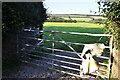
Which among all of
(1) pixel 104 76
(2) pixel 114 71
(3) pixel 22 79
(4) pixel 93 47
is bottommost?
(3) pixel 22 79

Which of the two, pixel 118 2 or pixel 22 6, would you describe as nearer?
pixel 118 2

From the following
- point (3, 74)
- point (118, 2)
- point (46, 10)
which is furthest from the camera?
point (46, 10)

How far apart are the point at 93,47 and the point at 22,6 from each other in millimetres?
2885

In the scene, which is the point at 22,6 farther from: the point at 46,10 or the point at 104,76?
the point at 104,76

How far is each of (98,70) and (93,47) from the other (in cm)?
67

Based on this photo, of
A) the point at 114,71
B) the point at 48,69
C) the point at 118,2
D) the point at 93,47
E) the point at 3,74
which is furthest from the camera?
the point at 48,69

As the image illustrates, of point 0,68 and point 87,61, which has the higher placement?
point 87,61

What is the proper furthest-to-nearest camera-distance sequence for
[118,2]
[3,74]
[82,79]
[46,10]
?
[46,10] < [3,74] < [82,79] < [118,2]

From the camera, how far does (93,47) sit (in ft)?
11.4

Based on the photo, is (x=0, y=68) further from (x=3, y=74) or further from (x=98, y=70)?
(x=98, y=70)

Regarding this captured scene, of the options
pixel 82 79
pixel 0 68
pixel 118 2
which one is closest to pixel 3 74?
pixel 0 68

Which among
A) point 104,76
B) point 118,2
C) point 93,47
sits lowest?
point 104,76

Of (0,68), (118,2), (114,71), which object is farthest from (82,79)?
(0,68)

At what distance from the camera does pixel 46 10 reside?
703 cm
